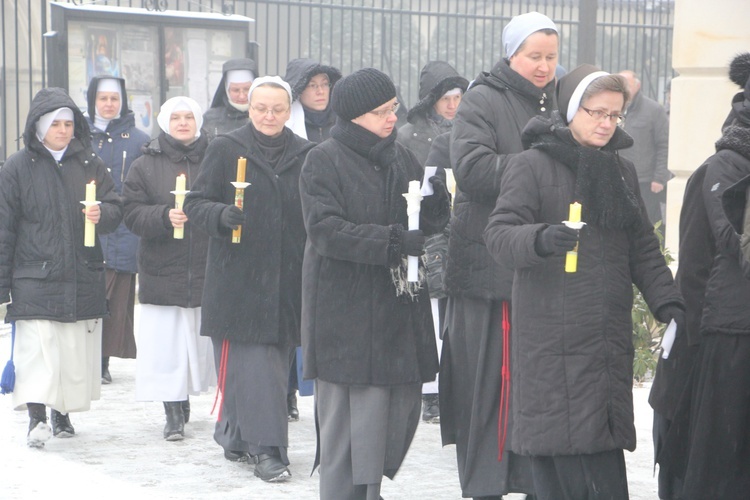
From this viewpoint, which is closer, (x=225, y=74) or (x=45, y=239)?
(x=45, y=239)

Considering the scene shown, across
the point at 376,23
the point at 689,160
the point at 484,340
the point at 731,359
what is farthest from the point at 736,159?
the point at 376,23

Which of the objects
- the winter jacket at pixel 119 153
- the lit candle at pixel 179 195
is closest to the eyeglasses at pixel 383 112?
the lit candle at pixel 179 195

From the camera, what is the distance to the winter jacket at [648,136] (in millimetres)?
12211

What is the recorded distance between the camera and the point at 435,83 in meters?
8.52

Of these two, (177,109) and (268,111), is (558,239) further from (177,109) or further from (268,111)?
(177,109)

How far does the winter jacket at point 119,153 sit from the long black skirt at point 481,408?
3851 millimetres

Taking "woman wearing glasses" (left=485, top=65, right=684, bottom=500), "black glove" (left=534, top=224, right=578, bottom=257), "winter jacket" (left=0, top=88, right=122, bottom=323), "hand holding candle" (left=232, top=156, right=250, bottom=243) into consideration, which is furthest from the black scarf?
"winter jacket" (left=0, top=88, right=122, bottom=323)

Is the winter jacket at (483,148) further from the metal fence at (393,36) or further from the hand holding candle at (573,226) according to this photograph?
the metal fence at (393,36)

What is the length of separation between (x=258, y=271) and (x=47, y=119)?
164cm

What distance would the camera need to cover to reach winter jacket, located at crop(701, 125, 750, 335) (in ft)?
15.8

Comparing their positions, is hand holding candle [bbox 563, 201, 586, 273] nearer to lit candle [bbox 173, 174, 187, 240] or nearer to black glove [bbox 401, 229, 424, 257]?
black glove [bbox 401, 229, 424, 257]

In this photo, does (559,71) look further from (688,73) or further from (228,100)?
(228,100)

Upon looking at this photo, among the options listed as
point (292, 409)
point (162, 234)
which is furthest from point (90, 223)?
point (292, 409)

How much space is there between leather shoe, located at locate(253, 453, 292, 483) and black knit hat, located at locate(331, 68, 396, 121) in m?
1.90
